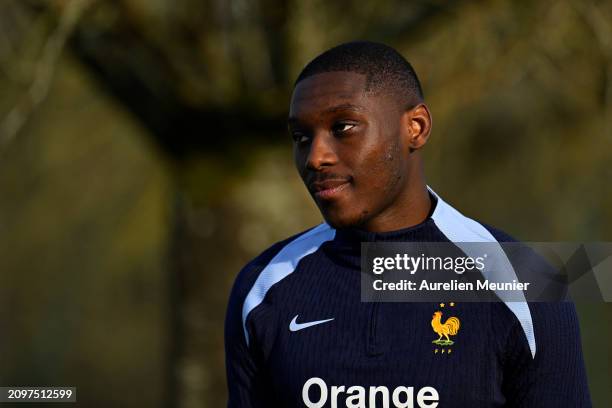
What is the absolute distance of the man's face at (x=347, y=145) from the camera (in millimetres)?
3361

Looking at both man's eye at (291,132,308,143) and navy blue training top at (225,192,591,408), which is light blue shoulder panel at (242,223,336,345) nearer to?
navy blue training top at (225,192,591,408)

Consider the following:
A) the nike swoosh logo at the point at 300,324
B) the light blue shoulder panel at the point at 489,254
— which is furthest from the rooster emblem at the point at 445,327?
the nike swoosh logo at the point at 300,324

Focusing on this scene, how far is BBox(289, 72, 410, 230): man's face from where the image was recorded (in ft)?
11.0

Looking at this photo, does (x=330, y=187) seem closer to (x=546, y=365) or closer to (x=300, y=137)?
(x=300, y=137)

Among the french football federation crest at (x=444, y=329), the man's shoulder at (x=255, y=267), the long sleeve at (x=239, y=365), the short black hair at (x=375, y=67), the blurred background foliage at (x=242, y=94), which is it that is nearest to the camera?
the french football federation crest at (x=444, y=329)

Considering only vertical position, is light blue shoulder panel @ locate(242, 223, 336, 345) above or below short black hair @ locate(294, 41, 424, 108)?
below

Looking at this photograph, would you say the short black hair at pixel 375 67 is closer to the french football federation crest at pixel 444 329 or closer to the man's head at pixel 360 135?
the man's head at pixel 360 135

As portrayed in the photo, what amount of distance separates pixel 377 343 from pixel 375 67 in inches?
34.0

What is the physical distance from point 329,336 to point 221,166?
3271 millimetres

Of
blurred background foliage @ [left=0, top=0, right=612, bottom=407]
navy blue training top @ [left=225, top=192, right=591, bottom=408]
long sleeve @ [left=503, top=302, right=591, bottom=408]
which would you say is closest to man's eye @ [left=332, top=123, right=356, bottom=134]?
navy blue training top @ [left=225, top=192, right=591, bottom=408]

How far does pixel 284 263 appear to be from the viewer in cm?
369

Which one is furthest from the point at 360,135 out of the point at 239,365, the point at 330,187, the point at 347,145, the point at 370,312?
the point at 239,365

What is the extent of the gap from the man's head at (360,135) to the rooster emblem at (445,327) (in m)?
0.34

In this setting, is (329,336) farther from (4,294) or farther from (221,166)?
(4,294)
